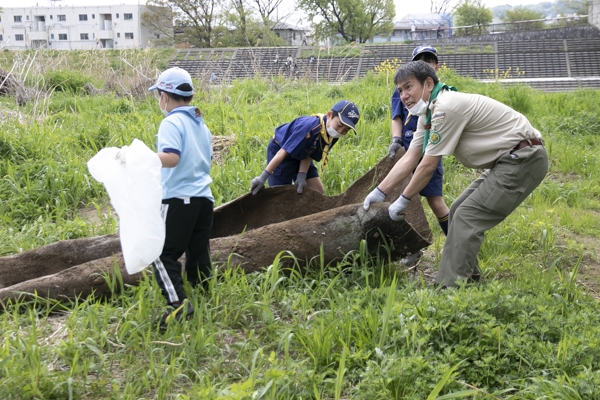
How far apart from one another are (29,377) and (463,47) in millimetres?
36399

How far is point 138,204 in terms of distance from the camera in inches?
105

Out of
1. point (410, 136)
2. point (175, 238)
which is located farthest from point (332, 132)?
point (175, 238)

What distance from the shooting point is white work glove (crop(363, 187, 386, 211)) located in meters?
3.49

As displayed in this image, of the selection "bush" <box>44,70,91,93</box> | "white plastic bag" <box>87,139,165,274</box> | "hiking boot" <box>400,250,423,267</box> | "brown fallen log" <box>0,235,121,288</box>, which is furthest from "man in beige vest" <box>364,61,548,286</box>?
"bush" <box>44,70,91,93</box>

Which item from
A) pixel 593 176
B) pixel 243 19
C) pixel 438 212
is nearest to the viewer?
pixel 438 212

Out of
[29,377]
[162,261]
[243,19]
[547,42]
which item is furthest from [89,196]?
[243,19]

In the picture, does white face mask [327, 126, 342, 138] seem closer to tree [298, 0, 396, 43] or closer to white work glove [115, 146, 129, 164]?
white work glove [115, 146, 129, 164]

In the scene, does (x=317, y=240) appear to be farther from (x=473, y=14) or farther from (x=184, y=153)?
(x=473, y=14)

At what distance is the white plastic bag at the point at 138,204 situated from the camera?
2.66 meters

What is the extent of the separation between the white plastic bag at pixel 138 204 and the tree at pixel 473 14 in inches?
2489

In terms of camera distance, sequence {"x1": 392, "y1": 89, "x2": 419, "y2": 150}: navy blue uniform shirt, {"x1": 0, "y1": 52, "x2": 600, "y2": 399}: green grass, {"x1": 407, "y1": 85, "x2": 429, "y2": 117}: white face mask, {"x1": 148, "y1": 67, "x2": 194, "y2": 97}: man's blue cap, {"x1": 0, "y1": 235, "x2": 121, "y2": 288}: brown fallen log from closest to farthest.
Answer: {"x1": 0, "y1": 52, "x2": 600, "y2": 399}: green grass, {"x1": 148, "y1": 67, "x2": 194, "y2": 97}: man's blue cap, {"x1": 407, "y1": 85, "x2": 429, "y2": 117}: white face mask, {"x1": 0, "y1": 235, "x2": 121, "y2": 288}: brown fallen log, {"x1": 392, "y1": 89, "x2": 419, "y2": 150}: navy blue uniform shirt

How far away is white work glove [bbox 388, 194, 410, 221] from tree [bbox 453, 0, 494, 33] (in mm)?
62299

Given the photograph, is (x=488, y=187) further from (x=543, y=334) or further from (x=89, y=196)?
(x=89, y=196)

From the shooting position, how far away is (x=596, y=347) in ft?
8.30
